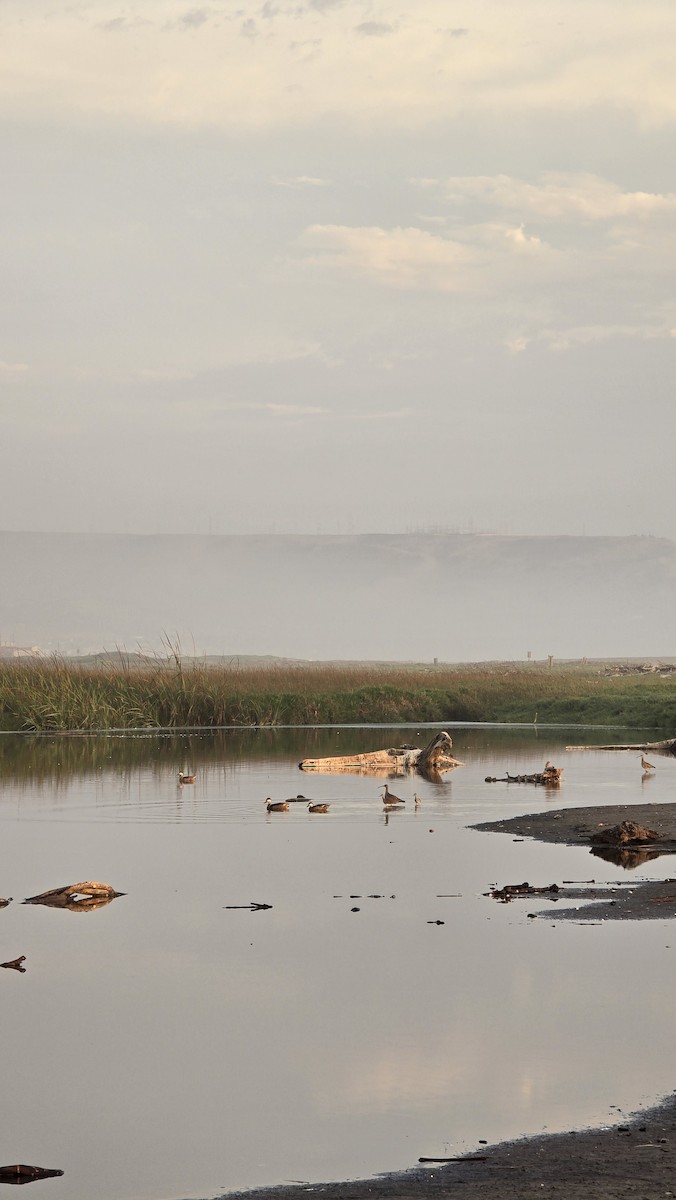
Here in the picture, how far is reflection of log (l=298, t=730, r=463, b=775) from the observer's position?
29953 millimetres

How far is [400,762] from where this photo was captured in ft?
102

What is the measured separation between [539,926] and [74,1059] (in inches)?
206

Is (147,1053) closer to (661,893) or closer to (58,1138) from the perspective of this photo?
(58,1138)

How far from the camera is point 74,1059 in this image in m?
9.13

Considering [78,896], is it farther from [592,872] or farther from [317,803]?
[317,803]

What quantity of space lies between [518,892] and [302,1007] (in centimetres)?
488

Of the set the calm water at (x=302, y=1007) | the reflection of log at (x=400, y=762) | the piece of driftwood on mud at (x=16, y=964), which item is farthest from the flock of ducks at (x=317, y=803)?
the piece of driftwood on mud at (x=16, y=964)

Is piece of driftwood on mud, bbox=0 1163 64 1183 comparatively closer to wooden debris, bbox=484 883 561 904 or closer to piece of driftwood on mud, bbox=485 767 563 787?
wooden debris, bbox=484 883 561 904

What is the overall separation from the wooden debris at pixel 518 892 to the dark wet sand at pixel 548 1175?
704 cm

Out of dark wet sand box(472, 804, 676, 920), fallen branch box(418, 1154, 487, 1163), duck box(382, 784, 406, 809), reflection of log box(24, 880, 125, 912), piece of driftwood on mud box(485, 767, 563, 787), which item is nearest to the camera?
fallen branch box(418, 1154, 487, 1163)

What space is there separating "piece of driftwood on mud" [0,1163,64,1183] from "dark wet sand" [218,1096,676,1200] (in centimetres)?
98

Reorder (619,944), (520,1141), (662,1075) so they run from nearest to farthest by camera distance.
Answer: (520,1141) < (662,1075) < (619,944)

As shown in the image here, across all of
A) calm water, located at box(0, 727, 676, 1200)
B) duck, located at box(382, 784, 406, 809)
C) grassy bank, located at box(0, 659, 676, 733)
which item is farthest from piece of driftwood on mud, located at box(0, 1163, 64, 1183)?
grassy bank, located at box(0, 659, 676, 733)

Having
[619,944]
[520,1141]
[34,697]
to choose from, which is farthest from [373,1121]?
[34,697]
